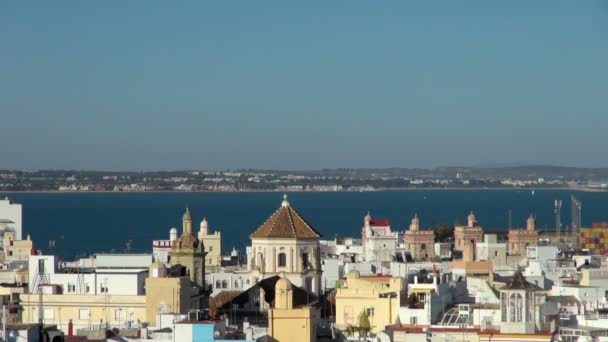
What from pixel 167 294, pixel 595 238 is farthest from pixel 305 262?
pixel 595 238

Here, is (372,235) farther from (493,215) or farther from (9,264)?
(493,215)

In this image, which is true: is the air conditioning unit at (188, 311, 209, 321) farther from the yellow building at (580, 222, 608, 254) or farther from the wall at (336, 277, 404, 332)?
the yellow building at (580, 222, 608, 254)

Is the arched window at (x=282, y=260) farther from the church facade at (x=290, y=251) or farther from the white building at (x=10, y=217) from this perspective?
the white building at (x=10, y=217)

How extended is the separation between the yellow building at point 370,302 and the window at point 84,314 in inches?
245

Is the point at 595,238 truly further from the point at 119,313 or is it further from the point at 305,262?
the point at 119,313

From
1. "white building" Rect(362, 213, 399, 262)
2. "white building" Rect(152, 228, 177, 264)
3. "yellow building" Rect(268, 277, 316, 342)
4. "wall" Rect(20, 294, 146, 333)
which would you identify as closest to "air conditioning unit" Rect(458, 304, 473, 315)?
"yellow building" Rect(268, 277, 316, 342)

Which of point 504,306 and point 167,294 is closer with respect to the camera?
point 504,306

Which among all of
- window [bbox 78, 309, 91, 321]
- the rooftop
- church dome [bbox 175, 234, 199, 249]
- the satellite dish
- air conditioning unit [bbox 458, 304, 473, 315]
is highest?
the rooftop

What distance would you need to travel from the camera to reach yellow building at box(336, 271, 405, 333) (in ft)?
153

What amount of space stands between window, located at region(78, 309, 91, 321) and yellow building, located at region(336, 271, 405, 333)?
245 inches

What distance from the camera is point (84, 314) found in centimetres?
5006

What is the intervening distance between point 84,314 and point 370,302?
748 centimetres

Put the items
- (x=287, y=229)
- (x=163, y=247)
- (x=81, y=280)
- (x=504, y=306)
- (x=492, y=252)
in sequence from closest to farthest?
1. (x=504, y=306)
2. (x=81, y=280)
3. (x=287, y=229)
4. (x=163, y=247)
5. (x=492, y=252)

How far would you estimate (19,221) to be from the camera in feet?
316
